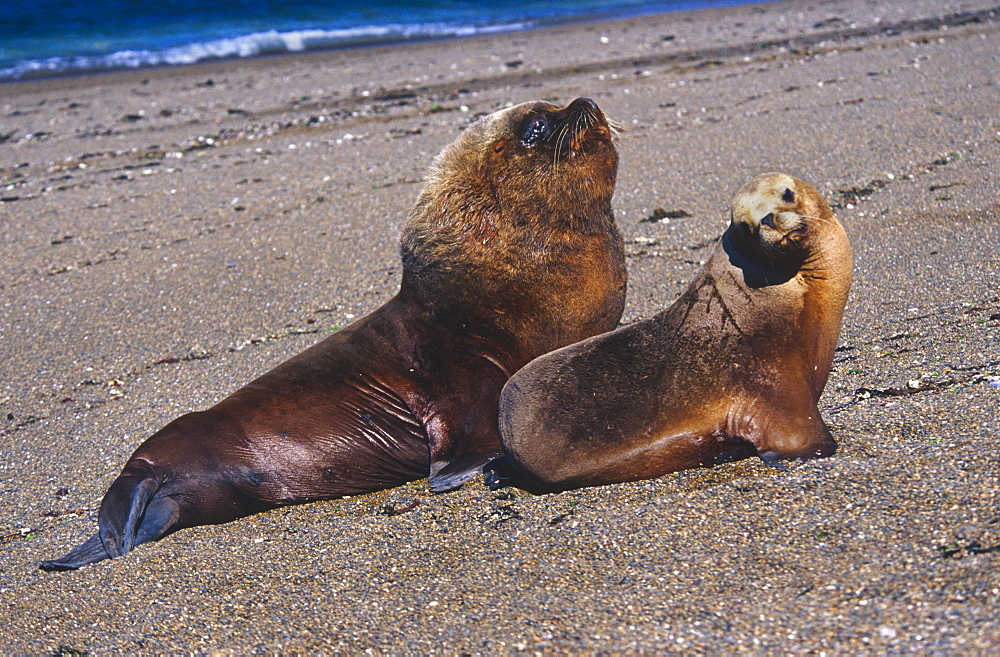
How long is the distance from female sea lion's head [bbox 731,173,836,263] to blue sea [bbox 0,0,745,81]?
17052 millimetres

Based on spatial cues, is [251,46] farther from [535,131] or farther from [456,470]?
[456,470]

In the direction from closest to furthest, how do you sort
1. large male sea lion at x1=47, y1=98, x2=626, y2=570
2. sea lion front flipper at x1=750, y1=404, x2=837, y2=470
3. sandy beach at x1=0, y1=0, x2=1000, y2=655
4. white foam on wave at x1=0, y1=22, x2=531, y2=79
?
sandy beach at x1=0, y1=0, x2=1000, y2=655 → sea lion front flipper at x1=750, y1=404, x2=837, y2=470 → large male sea lion at x1=47, y1=98, x2=626, y2=570 → white foam on wave at x1=0, y1=22, x2=531, y2=79

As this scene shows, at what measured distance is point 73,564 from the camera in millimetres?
4004

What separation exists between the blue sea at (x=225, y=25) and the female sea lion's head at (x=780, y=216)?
17052 millimetres

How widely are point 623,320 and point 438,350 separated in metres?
1.44

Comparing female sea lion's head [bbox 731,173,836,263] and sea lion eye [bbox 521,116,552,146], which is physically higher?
sea lion eye [bbox 521,116,552,146]

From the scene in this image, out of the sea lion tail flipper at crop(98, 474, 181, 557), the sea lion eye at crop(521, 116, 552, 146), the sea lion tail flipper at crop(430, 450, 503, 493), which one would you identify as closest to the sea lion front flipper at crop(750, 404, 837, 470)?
the sea lion tail flipper at crop(430, 450, 503, 493)

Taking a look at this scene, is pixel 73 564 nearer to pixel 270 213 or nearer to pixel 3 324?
pixel 3 324

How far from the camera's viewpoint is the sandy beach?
2.89 meters

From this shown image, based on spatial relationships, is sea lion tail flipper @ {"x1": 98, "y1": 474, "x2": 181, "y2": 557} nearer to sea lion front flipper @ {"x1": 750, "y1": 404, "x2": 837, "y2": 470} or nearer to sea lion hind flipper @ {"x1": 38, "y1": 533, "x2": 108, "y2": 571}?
sea lion hind flipper @ {"x1": 38, "y1": 533, "x2": 108, "y2": 571}

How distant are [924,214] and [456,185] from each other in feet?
10.9

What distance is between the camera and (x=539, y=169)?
15.7 ft

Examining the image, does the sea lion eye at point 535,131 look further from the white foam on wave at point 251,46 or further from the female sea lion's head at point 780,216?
the white foam on wave at point 251,46

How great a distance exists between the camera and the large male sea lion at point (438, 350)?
14.5 feet
